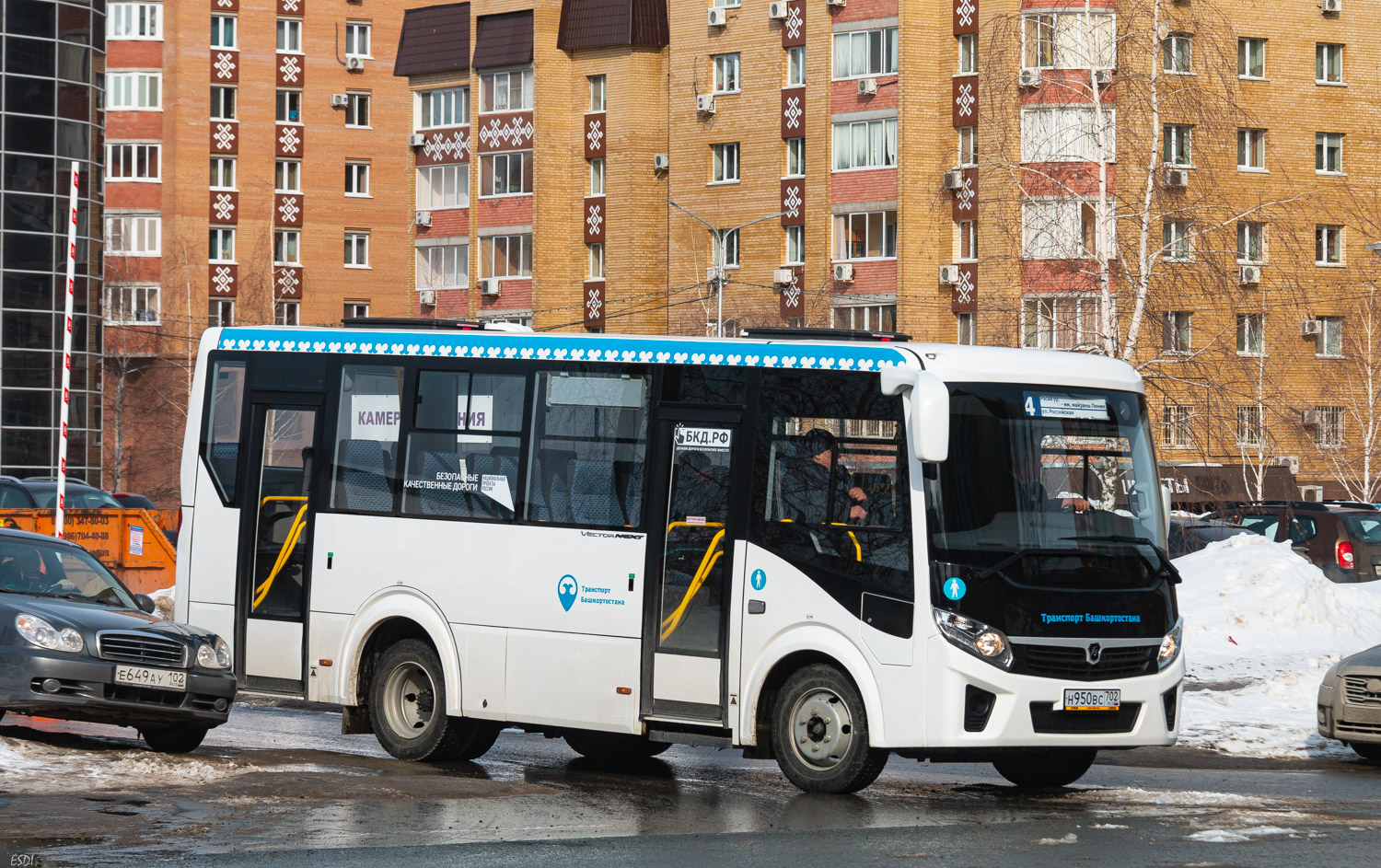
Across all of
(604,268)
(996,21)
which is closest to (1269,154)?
(604,268)

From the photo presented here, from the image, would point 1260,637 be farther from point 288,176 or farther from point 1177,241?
point 288,176

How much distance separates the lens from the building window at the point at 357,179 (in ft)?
273

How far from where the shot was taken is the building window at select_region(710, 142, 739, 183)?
65.9 m

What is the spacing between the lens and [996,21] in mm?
29984

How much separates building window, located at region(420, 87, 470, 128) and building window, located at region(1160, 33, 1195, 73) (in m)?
47.1

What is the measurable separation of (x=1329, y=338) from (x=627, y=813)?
182 ft

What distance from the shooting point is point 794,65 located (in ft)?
212

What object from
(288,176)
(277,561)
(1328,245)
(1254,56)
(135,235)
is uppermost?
(1254,56)

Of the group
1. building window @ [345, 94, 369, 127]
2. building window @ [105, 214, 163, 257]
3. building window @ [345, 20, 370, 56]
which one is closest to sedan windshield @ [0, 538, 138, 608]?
building window @ [105, 214, 163, 257]

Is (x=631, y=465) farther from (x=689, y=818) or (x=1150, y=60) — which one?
(x=1150, y=60)

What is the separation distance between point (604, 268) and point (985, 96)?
41164mm

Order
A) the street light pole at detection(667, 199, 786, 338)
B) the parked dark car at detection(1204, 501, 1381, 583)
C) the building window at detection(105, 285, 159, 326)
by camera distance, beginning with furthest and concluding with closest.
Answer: the building window at detection(105, 285, 159, 326) < the street light pole at detection(667, 199, 786, 338) < the parked dark car at detection(1204, 501, 1381, 583)

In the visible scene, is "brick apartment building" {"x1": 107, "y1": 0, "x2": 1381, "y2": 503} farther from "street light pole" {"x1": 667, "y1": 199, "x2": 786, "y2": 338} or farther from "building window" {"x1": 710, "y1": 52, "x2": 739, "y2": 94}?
"street light pole" {"x1": 667, "y1": 199, "x2": 786, "y2": 338}

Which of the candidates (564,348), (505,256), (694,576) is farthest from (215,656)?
(505,256)
